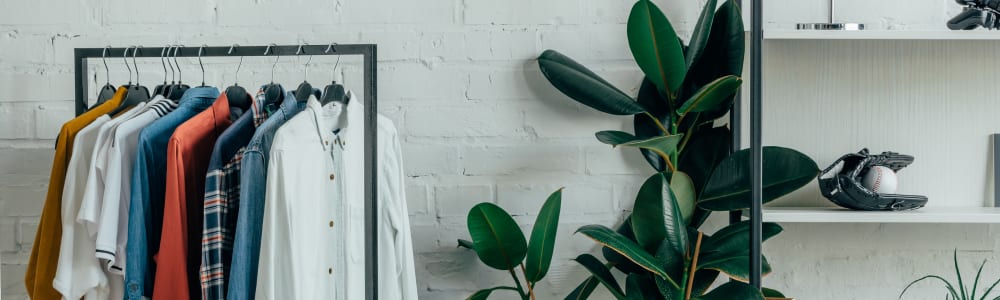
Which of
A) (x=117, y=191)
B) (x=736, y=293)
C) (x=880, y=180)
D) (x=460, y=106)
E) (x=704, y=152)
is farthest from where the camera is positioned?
(x=460, y=106)

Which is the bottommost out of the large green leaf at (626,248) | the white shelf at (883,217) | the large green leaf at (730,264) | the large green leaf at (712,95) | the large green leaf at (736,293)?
the large green leaf at (736,293)

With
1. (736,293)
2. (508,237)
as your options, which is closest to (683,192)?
(736,293)

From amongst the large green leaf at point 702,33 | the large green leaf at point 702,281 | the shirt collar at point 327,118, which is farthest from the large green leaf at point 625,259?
the shirt collar at point 327,118

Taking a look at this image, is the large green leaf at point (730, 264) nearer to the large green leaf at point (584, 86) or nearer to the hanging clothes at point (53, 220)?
the large green leaf at point (584, 86)

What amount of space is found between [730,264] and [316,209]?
76 cm

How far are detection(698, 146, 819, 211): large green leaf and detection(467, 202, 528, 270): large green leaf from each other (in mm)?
375

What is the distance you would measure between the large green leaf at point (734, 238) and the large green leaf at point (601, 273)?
18 centimetres

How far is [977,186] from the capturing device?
5.20ft

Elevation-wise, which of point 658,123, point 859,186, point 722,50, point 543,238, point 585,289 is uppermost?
point 722,50

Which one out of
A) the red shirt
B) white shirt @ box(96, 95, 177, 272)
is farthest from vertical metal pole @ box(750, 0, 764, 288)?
white shirt @ box(96, 95, 177, 272)

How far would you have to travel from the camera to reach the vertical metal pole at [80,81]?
1322mm

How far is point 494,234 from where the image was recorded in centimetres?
145

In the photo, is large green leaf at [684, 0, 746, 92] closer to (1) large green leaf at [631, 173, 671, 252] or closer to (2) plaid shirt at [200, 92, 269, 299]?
(1) large green leaf at [631, 173, 671, 252]

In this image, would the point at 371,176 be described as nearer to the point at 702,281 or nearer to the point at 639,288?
the point at 639,288
